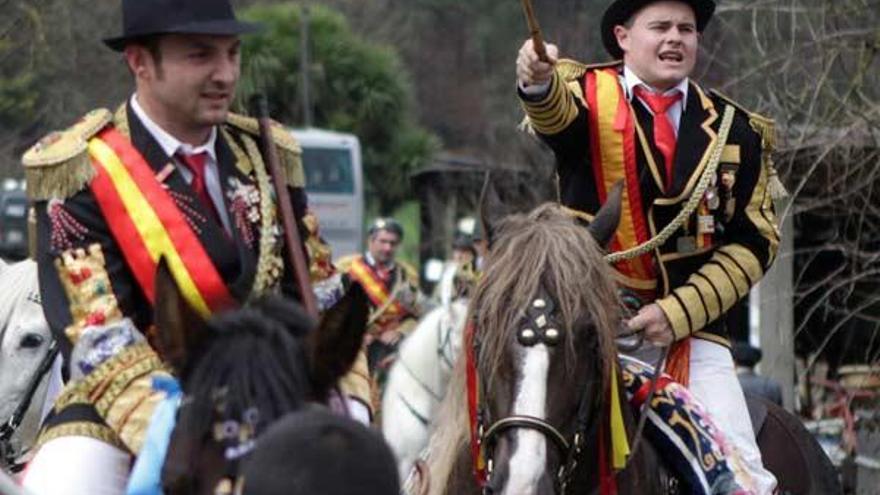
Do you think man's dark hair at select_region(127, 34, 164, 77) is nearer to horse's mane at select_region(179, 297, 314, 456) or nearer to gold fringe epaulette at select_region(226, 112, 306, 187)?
gold fringe epaulette at select_region(226, 112, 306, 187)

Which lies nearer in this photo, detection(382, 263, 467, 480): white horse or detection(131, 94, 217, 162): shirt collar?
detection(131, 94, 217, 162): shirt collar

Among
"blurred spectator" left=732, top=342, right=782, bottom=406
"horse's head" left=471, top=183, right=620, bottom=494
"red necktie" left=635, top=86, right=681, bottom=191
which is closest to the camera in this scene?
"horse's head" left=471, top=183, right=620, bottom=494

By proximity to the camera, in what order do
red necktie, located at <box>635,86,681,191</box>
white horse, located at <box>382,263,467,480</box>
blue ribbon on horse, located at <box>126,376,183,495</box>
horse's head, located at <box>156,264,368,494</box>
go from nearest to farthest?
horse's head, located at <box>156,264,368,494</box> < blue ribbon on horse, located at <box>126,376,183,495</box> < red necktie, located at <box>635,86,681,191</box> < white horse, located at <box>382,263,467,480</box>

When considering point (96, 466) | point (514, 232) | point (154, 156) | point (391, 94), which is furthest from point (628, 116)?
point (391, 94)

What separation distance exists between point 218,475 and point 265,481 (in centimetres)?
56

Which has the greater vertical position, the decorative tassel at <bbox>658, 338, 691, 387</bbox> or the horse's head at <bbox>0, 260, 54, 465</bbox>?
the decorative tassel at <bbox>658, 338, 691, 387</bbox>

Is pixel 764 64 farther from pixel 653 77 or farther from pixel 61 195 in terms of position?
pixel 61 195

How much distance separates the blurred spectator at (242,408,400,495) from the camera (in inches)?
185

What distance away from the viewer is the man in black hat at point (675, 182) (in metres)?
8.70

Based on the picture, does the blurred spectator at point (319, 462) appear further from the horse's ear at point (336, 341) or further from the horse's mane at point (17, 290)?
the horse's mane at point (17, 290)

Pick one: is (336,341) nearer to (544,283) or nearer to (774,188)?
(544,283)

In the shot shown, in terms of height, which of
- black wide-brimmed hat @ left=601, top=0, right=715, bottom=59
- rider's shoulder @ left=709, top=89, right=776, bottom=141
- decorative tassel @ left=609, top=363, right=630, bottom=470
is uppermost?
black wide-brimmed hat @ left=601, top=0, right=715, bottom=59

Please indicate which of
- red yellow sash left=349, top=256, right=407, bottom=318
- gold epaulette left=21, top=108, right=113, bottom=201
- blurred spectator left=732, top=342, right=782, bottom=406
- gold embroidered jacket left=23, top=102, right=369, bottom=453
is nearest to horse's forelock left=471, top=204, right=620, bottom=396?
gold embroidered jacket left=23, top=102, right=369, bottom=453

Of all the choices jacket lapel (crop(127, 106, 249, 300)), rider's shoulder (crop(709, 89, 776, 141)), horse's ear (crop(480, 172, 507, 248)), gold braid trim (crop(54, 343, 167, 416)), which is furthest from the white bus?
gold braid trim (crop(54, 343, 167, 416))
